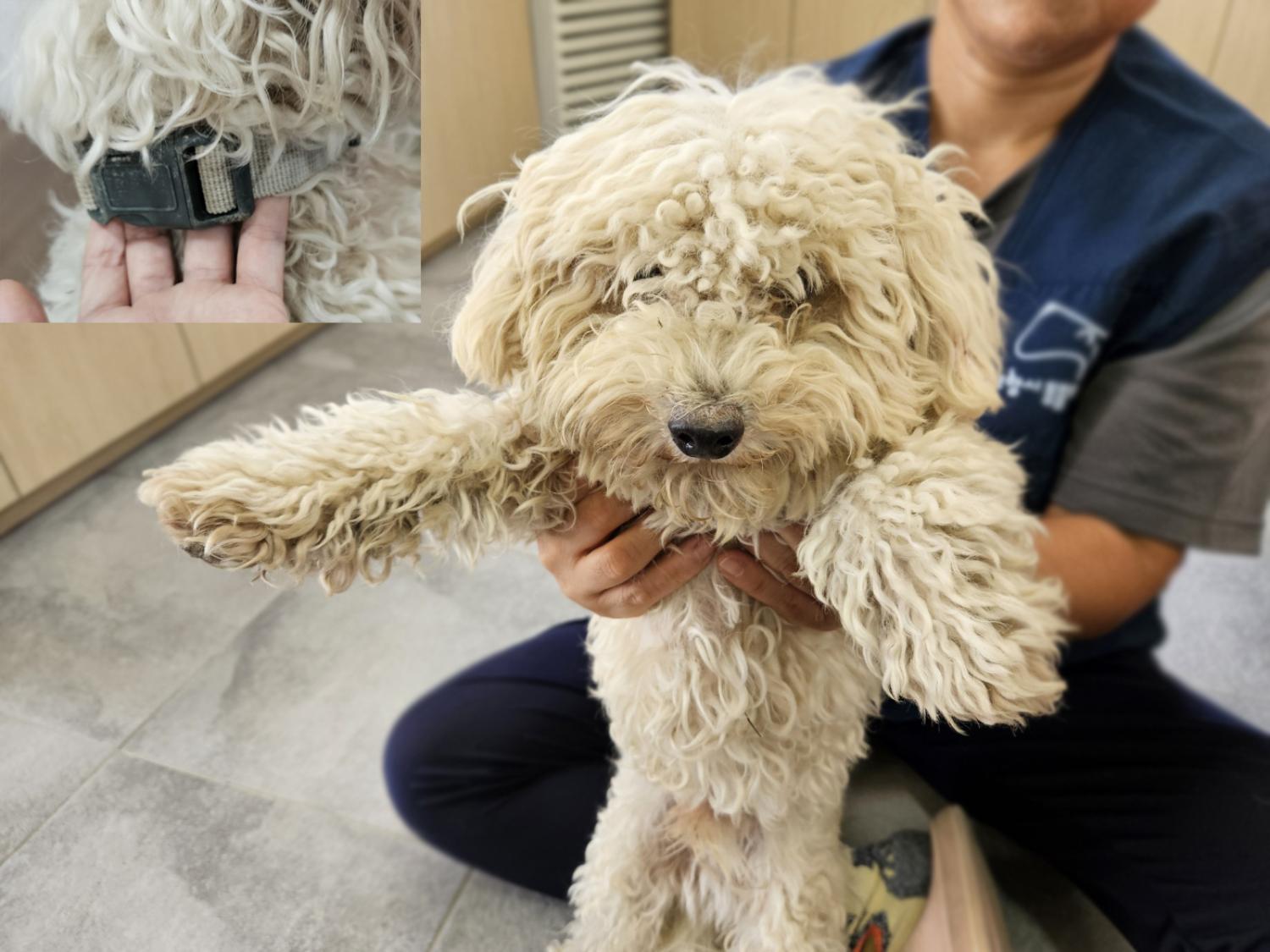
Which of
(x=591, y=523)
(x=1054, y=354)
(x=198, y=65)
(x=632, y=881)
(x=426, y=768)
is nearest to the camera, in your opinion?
(x=198, y=65)

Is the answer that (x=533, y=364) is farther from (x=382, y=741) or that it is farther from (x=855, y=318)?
(x=382, y=741)

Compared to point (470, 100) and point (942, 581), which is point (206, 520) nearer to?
point (470, 100)

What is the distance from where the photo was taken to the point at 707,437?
19.4 inches

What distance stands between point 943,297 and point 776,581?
0.76 feet

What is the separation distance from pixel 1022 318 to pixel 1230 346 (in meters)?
0.19

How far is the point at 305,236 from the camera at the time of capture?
52cm

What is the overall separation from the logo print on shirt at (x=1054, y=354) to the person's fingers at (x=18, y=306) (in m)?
0.83

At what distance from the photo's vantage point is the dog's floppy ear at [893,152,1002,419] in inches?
22.9

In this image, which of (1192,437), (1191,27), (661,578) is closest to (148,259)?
(661,578)

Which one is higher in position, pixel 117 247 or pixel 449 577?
pixel 117 247

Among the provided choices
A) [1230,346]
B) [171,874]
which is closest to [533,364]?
[171,874]

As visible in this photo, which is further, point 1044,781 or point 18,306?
point 1044,781

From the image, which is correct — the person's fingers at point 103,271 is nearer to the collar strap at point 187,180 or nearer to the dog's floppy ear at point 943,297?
the collar strap at point 187,180

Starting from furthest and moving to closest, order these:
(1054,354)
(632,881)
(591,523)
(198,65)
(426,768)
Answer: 1. (426,768)
2. (1054,354)
3. (632,881)
4. (591,523)
5. (198,65)
